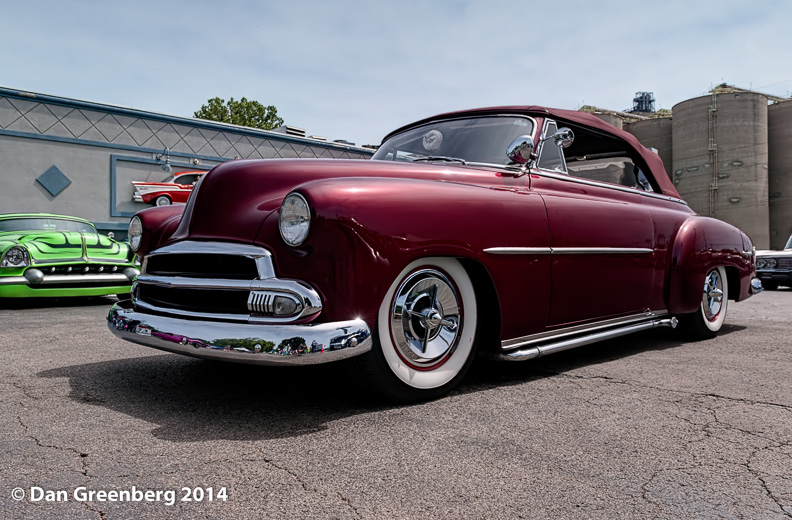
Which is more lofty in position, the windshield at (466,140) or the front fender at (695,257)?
the windshield at (466,140)

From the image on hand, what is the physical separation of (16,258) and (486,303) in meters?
5.63

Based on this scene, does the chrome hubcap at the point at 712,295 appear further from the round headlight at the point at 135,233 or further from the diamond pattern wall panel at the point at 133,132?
the diamond pattern wall panel at the point at 133,132

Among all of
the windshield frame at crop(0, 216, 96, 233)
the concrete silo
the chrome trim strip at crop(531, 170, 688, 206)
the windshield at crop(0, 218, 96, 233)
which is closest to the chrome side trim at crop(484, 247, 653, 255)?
the chrome trim strip at crop(531, 170, 688, 206)

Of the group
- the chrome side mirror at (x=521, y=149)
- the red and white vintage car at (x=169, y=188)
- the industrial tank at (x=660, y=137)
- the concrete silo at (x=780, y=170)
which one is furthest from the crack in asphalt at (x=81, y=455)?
the concrete silo at (x=780, y=170)

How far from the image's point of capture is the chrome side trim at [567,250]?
2.79 meters

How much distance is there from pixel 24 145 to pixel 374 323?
1412cm

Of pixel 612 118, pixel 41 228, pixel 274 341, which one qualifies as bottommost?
pixel 274 341

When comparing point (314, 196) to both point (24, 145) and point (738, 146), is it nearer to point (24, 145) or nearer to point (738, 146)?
point (24, 145)

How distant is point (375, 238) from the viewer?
7.57 feet

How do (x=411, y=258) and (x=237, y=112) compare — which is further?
(x=237, y=112)

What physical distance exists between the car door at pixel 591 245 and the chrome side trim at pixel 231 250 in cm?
146

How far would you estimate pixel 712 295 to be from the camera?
455 cm

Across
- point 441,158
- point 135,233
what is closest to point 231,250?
point 135,233

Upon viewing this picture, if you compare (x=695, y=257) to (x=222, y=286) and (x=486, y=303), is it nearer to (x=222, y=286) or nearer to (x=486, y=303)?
(x=486, y=303)
